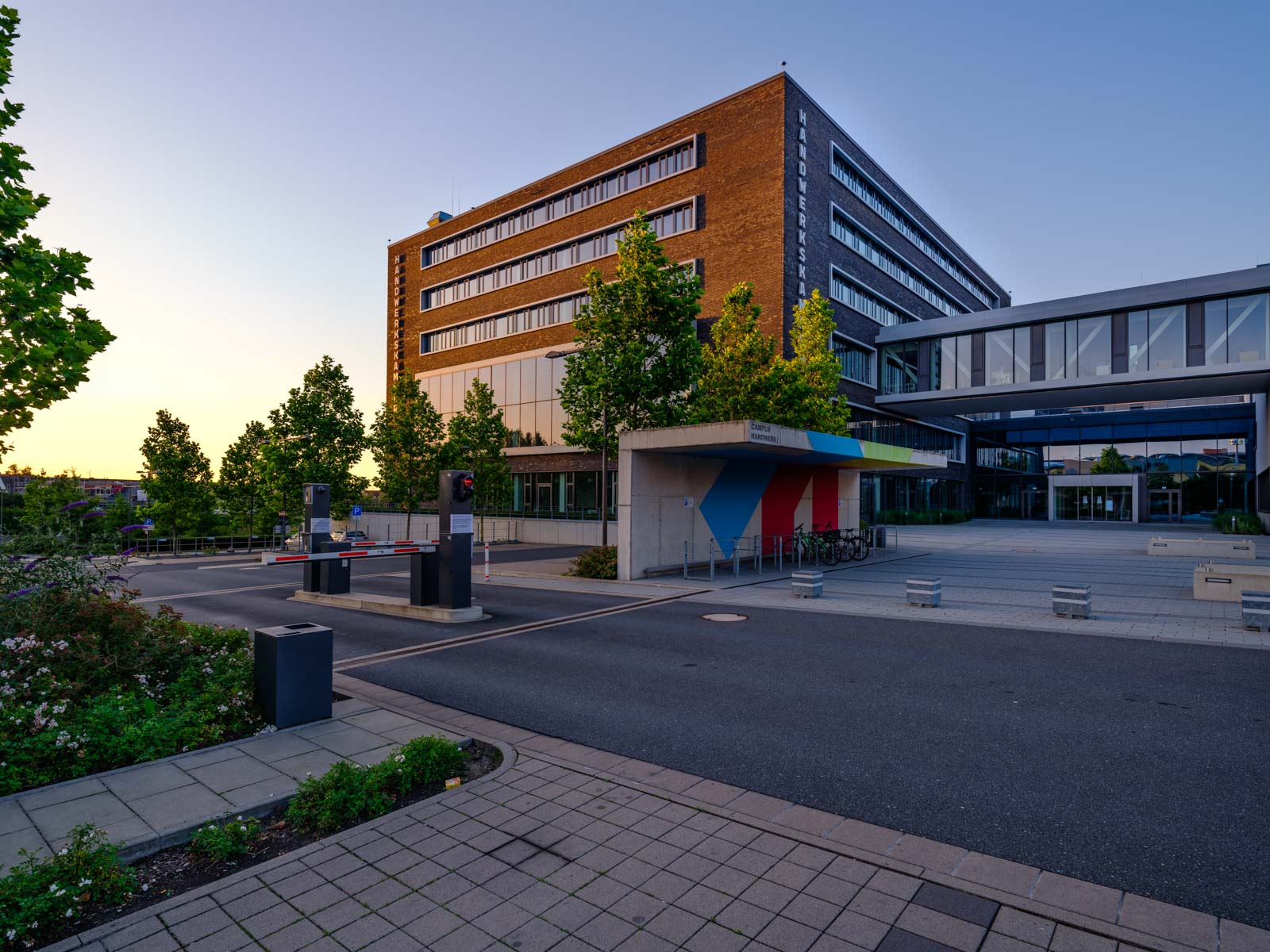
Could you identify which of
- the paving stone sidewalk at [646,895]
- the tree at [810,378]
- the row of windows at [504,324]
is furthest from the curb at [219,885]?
the row of windows at [504,324]

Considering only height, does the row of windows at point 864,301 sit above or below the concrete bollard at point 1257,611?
above

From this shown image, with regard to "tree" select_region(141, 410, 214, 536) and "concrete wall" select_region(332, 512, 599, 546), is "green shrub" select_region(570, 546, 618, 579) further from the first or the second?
"tree" select_region(141, 410, 214, 536)

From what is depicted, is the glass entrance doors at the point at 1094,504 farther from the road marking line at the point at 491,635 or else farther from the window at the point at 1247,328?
the road marking line at the point at 491,635

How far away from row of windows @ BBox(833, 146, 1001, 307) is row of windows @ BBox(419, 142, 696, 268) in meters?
9.46

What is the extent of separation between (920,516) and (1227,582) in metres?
36.9

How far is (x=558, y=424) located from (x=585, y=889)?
126 feet

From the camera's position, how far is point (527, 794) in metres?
5.41

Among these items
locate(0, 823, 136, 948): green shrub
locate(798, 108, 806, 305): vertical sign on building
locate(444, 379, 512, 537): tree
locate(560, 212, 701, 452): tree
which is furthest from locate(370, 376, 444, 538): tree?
locate(0, 823, 136, 948): green shrub

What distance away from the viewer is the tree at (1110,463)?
197ft

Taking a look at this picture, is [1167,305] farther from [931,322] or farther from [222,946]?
[222,946]

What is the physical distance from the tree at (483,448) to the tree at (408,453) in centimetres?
108

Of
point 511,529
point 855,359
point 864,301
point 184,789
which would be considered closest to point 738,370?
point 855,359

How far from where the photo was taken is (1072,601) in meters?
13.6

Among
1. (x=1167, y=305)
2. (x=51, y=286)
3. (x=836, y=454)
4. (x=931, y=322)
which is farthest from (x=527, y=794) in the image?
(x=931, y=322)
